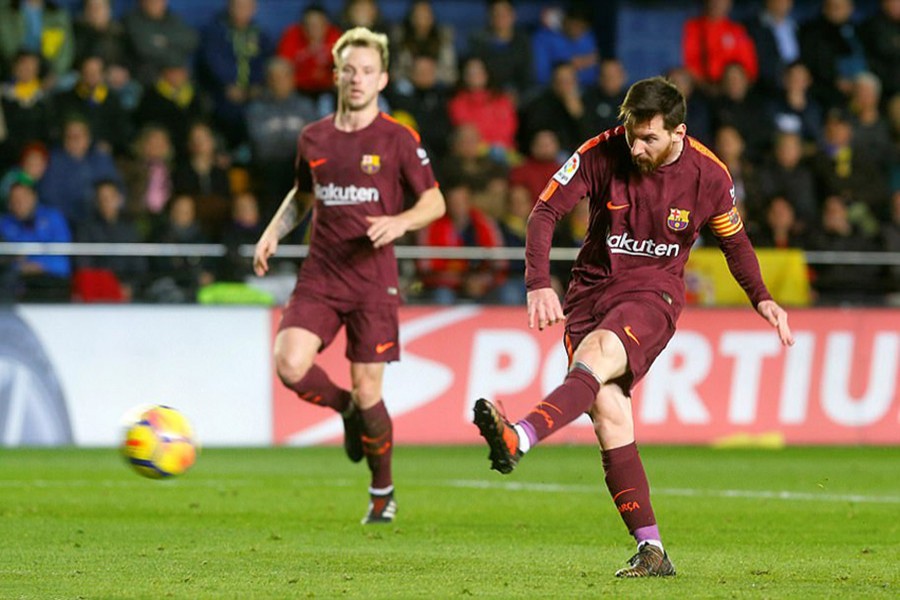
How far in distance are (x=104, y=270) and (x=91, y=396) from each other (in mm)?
1252

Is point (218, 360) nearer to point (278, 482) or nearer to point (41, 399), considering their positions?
point (41, 399)

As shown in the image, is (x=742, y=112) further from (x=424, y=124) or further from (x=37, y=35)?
(x=37, y=35)

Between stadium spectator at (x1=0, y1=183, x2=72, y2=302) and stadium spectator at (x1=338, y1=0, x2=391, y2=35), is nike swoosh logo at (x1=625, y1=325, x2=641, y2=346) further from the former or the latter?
stadium spectator at (x1=338, y1=0, x2=391, y2=35)

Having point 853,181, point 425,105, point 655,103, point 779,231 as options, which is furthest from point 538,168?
point 655,103

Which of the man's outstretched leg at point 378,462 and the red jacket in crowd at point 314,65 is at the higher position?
the red jacket in crowd at point 314,65

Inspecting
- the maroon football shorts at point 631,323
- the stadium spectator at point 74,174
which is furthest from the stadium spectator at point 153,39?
the maroon football shorts at point 631,323

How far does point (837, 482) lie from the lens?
12.3 meters

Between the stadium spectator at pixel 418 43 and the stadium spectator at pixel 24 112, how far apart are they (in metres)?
3.76

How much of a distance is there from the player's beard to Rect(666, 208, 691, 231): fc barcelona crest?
7.8 inches

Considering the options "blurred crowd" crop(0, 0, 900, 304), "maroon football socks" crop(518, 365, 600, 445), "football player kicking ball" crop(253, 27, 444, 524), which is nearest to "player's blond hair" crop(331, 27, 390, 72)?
"football player kicking ball" crop(253, 27, 444, 524)

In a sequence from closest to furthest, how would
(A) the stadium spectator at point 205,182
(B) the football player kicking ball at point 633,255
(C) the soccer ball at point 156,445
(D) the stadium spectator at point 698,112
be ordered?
(B) the football player kicking ball at point 633,255 → (C) the soccer ball at point 156,445 → (A) the stadium spectator at point 205,182 → (D) the stadium spectator at point 698,112

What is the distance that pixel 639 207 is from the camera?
7.09 metres

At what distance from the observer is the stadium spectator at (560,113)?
59.7 ft

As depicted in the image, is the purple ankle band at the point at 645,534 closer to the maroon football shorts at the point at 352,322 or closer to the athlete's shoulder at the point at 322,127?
the maroon football shorts at the point at 352,322
